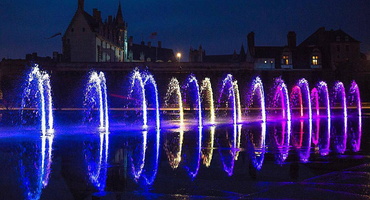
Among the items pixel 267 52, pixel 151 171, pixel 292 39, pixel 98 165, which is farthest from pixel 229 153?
pixel 292 39

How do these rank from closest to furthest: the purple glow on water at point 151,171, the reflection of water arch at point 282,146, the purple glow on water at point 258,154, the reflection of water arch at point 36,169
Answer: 1. the reflection of water arch at point 36,169
2. the purple glow on water at point 151,171
3. the purple glow on water at point 258,154
4. the reflection of water arch at point 282,146

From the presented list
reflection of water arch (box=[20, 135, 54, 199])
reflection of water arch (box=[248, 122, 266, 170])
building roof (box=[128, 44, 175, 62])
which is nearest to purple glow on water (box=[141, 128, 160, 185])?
reflection of water arch (box=[20, 135, 54, 199])

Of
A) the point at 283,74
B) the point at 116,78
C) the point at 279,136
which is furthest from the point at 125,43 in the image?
the point at 279,136

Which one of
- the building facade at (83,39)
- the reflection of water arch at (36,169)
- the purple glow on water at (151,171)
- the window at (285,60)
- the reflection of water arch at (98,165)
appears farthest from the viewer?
the window at (285,60)

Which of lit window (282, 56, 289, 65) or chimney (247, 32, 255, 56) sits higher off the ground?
chimney (247, 32, 255, 56)

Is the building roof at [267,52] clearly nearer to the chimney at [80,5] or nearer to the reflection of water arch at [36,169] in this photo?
the chimney at [80,5]

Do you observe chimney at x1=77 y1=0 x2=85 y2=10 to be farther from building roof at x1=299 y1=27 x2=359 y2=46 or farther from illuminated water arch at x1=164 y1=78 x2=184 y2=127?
building roof at x1=299 y1=27 x2=359 y2=46

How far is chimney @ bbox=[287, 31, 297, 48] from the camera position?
2884 inches

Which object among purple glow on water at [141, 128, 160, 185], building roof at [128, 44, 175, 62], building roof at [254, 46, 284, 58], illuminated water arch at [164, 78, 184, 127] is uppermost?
building roof at [128, 44, 175, 62]

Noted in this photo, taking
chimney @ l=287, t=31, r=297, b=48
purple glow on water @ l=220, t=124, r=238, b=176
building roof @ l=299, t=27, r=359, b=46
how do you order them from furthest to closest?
1. chimney @ l=287, t=31, r=297, b=48
2. building roof @ l=299, t=27, r=359, b=46
3. purple glow on water @ l=220, t=124, r=238, b=176

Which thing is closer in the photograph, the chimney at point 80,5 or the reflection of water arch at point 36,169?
the reflection of water arch at point 36,169

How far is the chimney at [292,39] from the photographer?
73.2 meters

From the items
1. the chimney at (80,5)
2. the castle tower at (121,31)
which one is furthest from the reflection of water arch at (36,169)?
the castle tower at (121,31)

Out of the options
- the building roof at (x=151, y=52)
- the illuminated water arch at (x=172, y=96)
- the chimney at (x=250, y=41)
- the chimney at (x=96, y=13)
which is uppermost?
the chimney at (x=96, y=13)
